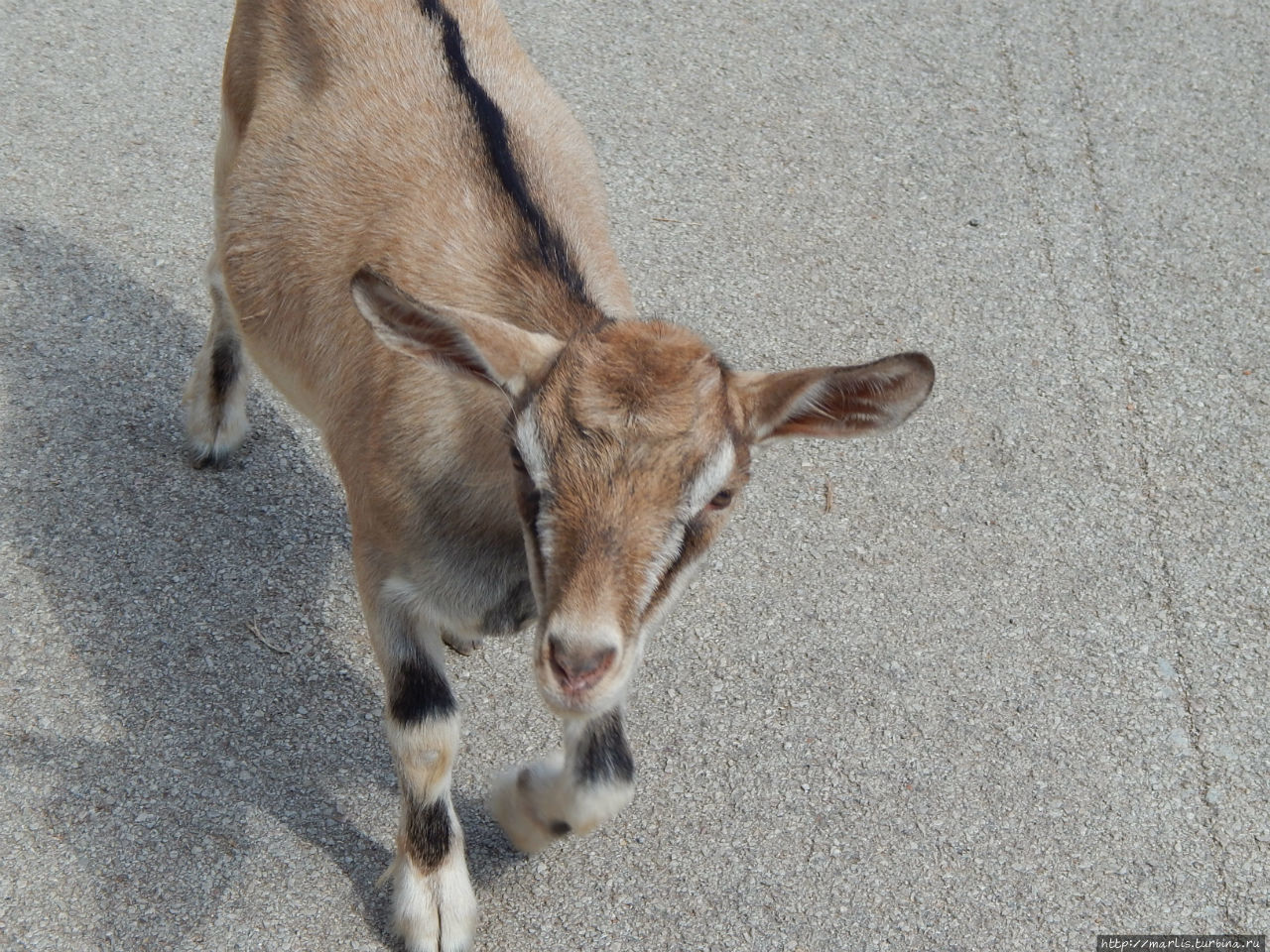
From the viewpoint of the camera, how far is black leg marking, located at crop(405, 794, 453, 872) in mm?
3580

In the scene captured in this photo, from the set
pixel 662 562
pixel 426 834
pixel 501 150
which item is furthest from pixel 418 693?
pixel 501 150

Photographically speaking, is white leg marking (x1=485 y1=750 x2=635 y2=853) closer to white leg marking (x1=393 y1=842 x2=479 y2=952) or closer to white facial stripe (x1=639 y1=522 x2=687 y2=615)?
white leg marking (x1=393 y1=842 x2=479 y2=952)

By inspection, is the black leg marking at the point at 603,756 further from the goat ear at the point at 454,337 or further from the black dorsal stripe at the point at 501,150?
the black dorsal stripe at the point at 501,150

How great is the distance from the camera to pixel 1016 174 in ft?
21.8

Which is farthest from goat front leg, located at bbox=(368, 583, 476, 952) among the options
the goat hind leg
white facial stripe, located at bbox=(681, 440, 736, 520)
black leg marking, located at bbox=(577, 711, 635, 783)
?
the goat hind leg

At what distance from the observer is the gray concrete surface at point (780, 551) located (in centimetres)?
381

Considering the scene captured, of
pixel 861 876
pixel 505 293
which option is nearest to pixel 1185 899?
pixel 861 876

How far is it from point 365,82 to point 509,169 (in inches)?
28.0

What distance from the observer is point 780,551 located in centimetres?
483

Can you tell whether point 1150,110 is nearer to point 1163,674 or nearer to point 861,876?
point 1163,674

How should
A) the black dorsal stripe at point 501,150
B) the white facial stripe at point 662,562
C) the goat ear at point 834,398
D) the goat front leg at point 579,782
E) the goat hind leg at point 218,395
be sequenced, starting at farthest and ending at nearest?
the goat hind leg at point 218,395, the black dorsal stripe at point 501,150, the goat front leg at point 579,782, the goat ear at point 834,398, the white facial stripe at point 662,562

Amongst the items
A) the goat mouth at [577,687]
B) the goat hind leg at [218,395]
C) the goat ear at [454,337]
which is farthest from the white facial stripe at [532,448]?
the goat hind leg at [218,395]

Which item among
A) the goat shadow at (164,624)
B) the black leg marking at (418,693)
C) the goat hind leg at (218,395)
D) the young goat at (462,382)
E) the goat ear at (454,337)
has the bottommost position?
the goat shadow at (164,624)

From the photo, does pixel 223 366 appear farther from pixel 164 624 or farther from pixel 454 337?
pixel 454 337
